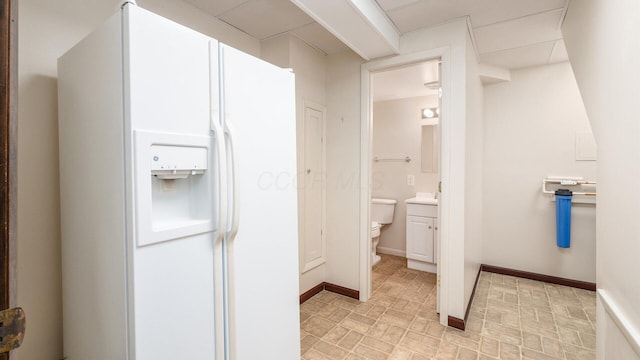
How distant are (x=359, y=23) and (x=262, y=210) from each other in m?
1.46

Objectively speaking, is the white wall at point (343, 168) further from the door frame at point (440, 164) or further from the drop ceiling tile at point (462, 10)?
the drop ceiling tile at point (462, 10)

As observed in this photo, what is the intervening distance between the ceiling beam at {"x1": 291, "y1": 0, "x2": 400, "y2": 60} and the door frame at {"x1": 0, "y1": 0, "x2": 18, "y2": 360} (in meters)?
1.33

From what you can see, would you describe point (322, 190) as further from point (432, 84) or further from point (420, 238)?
point (432, 84)

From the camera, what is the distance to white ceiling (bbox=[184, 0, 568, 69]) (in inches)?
77.1

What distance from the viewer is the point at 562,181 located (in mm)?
2965

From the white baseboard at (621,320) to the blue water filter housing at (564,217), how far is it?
196 centimetres

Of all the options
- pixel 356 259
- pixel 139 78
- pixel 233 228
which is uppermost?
pixel 139 78

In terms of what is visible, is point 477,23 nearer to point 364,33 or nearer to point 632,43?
point 364,33

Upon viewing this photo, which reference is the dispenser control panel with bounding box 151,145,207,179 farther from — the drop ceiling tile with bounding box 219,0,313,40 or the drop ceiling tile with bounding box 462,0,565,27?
the drop ceiling tile with bounding box 462,0,565,27

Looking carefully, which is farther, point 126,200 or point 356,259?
point 356,259

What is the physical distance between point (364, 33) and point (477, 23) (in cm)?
96

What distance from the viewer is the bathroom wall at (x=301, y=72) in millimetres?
2451

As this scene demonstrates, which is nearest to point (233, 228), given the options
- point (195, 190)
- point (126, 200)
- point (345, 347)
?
point (195, 190)

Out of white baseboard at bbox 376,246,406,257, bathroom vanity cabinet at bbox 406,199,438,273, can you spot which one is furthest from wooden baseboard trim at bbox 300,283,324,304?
white baseboard at bbox 376,246,406,257
